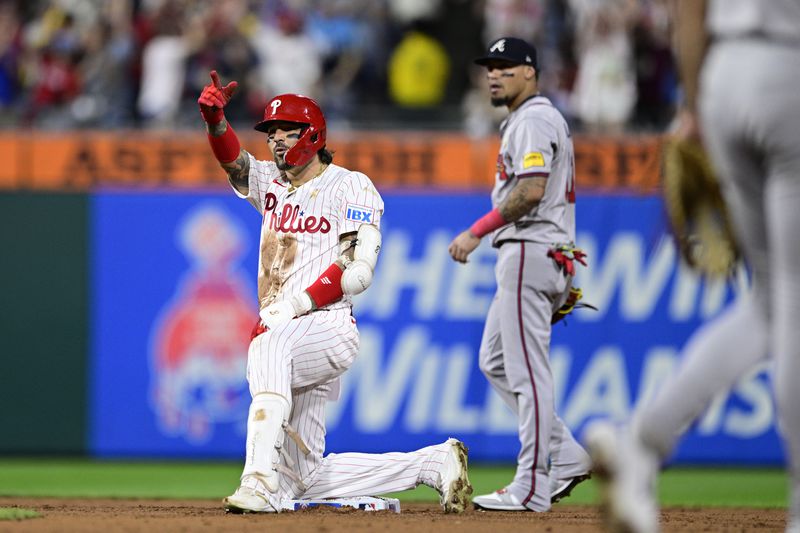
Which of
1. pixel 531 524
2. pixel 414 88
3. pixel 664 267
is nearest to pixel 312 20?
pixel 414 88

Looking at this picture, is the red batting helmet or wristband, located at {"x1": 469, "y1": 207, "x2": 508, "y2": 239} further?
wristband, located at {"x1": 469, "y1": 207, "x2": 508, "y2": 239}

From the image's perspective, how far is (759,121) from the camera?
331cm

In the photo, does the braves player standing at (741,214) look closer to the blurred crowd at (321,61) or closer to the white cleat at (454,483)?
the white cleat at (454,483)

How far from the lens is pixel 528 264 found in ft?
20.8

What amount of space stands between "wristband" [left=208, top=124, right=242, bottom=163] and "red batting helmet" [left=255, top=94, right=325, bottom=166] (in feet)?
0.44

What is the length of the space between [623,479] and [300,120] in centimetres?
301

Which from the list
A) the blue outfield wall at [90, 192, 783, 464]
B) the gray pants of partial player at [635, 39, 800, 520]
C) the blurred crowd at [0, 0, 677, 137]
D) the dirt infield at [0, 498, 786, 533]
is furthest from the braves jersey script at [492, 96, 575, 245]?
the blurred crowd at [0, 0, 677, 137]

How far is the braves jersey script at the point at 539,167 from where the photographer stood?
20.6 feet

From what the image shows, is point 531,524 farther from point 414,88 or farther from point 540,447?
point 414,88

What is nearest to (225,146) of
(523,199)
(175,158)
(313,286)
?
(313,286)

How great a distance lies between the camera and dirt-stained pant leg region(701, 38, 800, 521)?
10.8 feet

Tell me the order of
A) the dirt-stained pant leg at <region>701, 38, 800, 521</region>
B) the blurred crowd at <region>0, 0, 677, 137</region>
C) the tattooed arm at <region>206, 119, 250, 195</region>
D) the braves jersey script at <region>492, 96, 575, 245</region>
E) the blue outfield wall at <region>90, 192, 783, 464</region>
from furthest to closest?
the blurred crowd at <region>0, 0, 677, 137</region>
the blue outfield wall at <region>90, 192, 783, 464</region>
the braves jersey script at <region>492, 96, 575, 245</region>
the tattooed arm at <region>206, 119, 250, 195</region>
the dirt-stained pant leg at <region>701, 38, 800, 521</region>

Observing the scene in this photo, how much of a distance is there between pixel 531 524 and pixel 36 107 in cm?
843

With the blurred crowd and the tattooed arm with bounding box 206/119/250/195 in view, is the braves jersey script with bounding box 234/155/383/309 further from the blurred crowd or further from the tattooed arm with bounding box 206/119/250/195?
the blurred crowd
